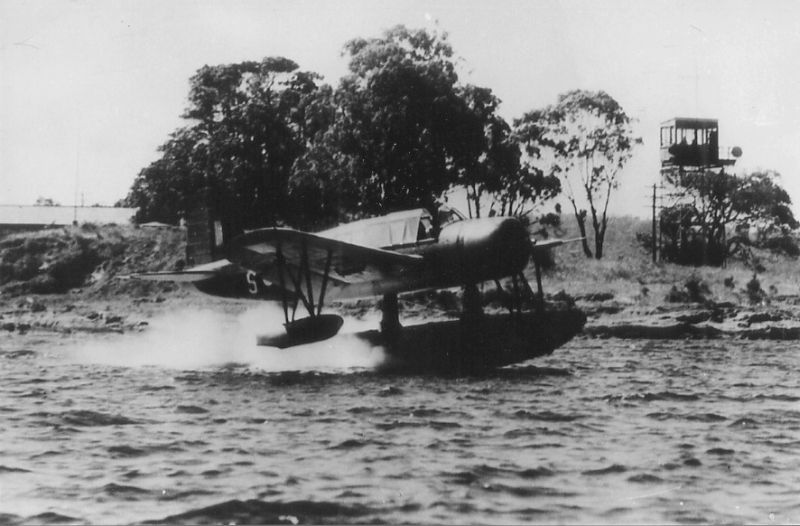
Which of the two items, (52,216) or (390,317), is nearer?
(390,317)

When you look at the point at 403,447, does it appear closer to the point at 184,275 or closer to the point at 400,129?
the point at 184,275

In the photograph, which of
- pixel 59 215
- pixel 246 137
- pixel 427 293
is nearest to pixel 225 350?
pixel 427 293

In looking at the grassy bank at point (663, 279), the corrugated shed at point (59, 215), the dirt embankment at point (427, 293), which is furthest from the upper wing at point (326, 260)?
the corrugated shed at point (59, 215)

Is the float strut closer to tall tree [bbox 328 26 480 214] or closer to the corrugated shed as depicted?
tall tree [bbox 328 26 480 214]

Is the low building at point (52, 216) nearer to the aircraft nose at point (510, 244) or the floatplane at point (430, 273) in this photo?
the floatplane at point (430, 273)

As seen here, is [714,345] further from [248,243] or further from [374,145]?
[248,243]
